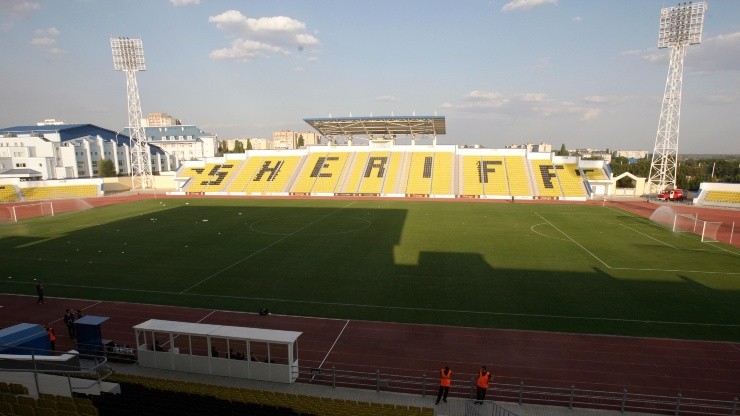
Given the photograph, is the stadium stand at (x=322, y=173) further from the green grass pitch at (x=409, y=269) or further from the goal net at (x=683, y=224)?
the goal net at (x=683, y=224)

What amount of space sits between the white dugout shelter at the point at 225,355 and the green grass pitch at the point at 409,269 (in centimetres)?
436

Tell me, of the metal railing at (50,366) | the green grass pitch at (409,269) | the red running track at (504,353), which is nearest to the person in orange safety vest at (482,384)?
the red running track at (504,353)

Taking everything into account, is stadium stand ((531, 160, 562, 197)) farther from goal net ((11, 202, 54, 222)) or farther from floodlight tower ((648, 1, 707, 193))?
goal net ((11, 202, 54, 222))

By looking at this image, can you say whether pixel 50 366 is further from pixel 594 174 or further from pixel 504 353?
pixel 594 174

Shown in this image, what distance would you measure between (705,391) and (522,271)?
10.2 meters

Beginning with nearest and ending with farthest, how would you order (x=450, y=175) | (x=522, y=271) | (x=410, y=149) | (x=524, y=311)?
(x=524, y=311), (x=522, y=271), (x=450, y=175), (x=410, y=149)

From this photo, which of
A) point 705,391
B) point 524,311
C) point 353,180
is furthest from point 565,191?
point 705,391

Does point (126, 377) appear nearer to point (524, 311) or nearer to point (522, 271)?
point (524, 311)

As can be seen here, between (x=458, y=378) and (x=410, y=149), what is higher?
(x=410, y=149)

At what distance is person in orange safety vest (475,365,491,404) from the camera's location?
9875 mm

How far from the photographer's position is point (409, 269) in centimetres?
2112

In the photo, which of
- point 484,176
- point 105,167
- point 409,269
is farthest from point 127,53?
point 409,269

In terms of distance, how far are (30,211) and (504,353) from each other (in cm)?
5307

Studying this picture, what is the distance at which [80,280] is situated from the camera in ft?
64.7
